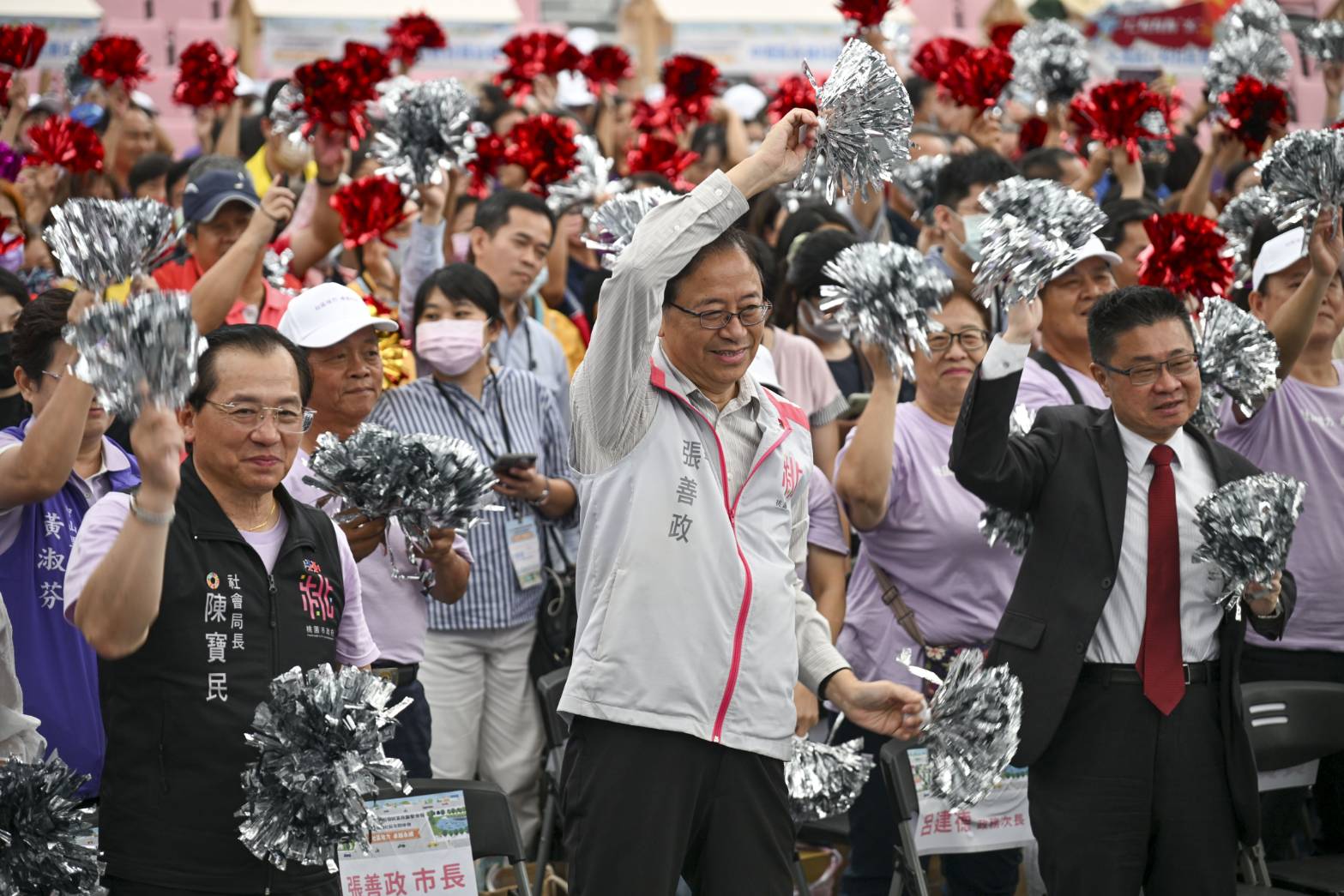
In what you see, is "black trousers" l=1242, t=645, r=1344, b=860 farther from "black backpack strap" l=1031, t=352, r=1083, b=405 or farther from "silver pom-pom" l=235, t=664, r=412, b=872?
"silver pom-pom" l=235, t=664, r=412, b=872

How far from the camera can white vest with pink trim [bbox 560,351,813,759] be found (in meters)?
3.11

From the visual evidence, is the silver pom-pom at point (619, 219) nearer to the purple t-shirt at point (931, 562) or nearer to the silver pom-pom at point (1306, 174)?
the purple t-shirt at point (931, 562)

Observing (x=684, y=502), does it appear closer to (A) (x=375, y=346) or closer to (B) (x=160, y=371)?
(B) (x=160, y=371)

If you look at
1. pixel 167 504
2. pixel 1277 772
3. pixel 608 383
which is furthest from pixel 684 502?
pixel 1277 772

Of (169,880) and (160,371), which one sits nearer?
(160,371)

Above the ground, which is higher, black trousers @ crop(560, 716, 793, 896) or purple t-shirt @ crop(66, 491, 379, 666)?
purple t-shirt @ crop(66, 491, 379, 666)

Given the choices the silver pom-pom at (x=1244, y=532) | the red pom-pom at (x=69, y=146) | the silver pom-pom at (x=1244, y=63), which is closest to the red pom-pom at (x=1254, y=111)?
the silver pom-pom at (x=1244, y=63)

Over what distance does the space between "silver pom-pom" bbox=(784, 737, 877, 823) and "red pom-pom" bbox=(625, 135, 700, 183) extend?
13.3 feet

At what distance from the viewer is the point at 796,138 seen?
3.17 m

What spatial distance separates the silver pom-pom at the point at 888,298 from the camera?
4203 mm

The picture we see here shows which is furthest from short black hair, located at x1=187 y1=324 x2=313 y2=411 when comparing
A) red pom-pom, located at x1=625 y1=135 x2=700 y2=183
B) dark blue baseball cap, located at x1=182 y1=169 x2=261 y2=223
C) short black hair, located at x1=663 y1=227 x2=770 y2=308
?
red pom-pom, located at x1=625 y1=135 x2=700 y2=183

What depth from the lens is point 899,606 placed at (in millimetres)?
4770

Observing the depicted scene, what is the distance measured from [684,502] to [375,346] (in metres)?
1.62

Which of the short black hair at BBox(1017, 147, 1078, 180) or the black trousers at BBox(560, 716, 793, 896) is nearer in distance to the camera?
the black trousers at BBox(560, 716, 793, 896)
